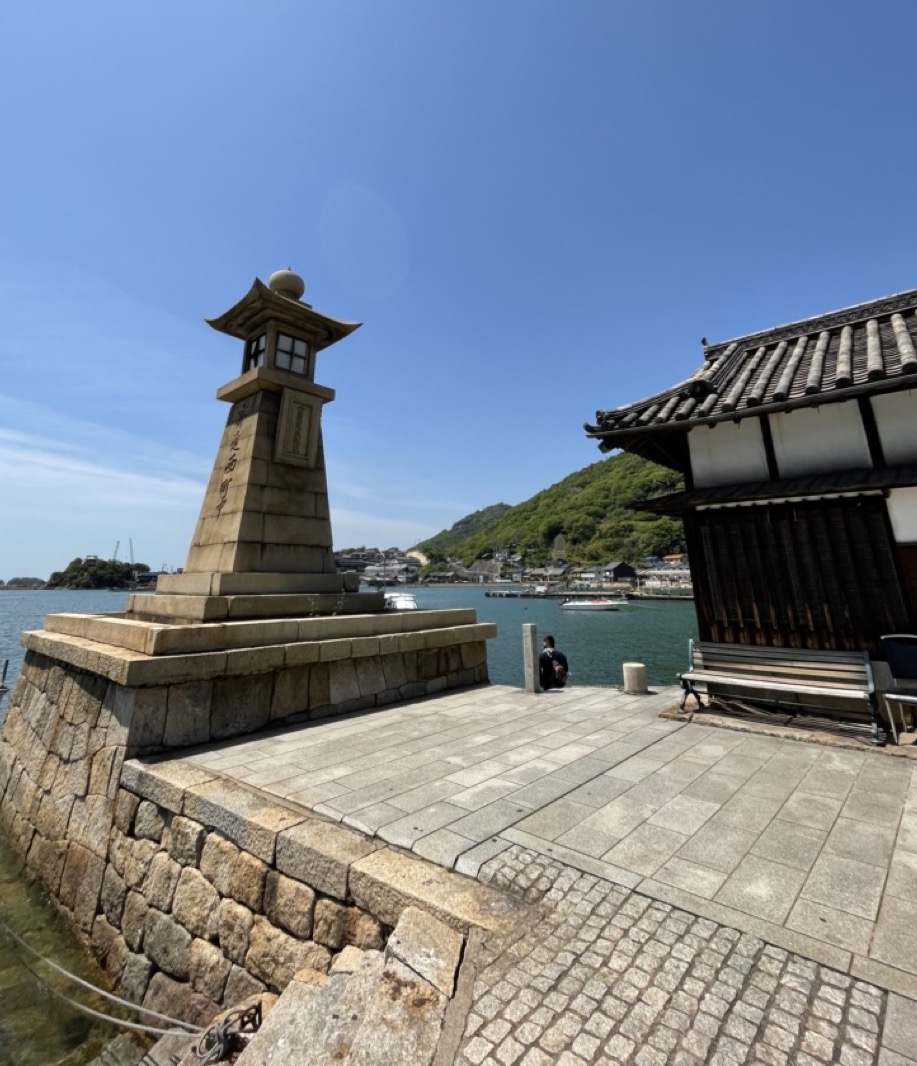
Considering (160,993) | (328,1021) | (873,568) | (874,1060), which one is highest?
(873,568)

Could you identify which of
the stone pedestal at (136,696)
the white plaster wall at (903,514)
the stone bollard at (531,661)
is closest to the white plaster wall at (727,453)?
the white plaster wall at (903,514)

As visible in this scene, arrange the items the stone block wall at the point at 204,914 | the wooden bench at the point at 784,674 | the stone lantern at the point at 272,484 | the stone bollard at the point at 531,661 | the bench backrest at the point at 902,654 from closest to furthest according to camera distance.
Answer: the stone block wall at the point at 204,914, the bench backrest at the point at 902,654, the wooden bench at the point at 784,674, the stone lantern at the point at 272,484, the stone bollard at the point at 531,661

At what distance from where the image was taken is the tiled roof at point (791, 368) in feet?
19.9

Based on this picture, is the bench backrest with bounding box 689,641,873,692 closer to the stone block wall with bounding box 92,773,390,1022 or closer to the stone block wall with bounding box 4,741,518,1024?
the stone block wall with bounding box 4,741,518,1024

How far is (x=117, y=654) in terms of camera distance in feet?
19.3

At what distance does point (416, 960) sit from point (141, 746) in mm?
4395

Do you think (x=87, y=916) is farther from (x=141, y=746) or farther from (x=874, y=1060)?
(x=874, y=1060)

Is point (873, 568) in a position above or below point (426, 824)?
above

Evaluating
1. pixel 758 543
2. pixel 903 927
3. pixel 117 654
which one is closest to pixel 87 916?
pixel 117 654

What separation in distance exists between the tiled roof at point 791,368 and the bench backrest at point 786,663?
125 inches

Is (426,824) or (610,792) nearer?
(426,824)

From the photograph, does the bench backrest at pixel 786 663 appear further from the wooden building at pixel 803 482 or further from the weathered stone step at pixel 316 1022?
the weathered stone step at pixel 316 1022

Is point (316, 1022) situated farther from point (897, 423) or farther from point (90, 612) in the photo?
point (90, 612)

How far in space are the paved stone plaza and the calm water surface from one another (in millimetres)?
2215
